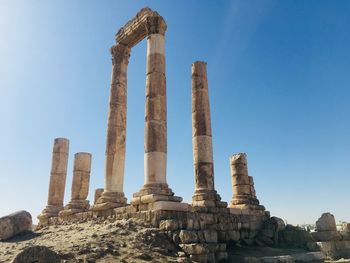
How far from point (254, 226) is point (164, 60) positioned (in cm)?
900

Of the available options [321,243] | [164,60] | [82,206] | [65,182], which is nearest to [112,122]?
[164,60]

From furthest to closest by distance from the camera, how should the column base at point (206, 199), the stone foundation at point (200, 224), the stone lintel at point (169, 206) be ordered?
the column base at point (206, 199)
the stone lintel at point (169, 206)
the stone foundation at point (200, 224)

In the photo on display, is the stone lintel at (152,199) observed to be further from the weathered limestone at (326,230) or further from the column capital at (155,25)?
the column capital at (155,25)

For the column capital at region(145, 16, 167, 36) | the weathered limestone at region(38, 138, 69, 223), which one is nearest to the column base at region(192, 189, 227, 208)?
the column capital at region(145, 16, 167, 36)

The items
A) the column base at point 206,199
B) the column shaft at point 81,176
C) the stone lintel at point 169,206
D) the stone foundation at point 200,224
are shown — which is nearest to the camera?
the stone foundation at point 200,224

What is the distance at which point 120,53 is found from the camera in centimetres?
1916

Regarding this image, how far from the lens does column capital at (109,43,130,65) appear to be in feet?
62.7

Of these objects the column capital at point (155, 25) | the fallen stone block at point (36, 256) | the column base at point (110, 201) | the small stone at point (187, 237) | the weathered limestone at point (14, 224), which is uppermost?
the column capital at point (155, 25)

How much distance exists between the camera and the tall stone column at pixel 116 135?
16188 mm

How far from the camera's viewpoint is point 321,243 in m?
13.5

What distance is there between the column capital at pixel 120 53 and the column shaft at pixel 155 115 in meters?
2.96

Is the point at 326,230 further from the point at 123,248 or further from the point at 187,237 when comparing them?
the point at 123,248

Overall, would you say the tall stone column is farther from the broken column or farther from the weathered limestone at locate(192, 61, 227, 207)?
the weathered limestone at locate(192, 61, 227, 207)

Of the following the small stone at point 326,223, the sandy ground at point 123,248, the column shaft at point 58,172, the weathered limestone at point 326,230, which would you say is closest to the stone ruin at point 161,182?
the sandy ground at point 123,248
